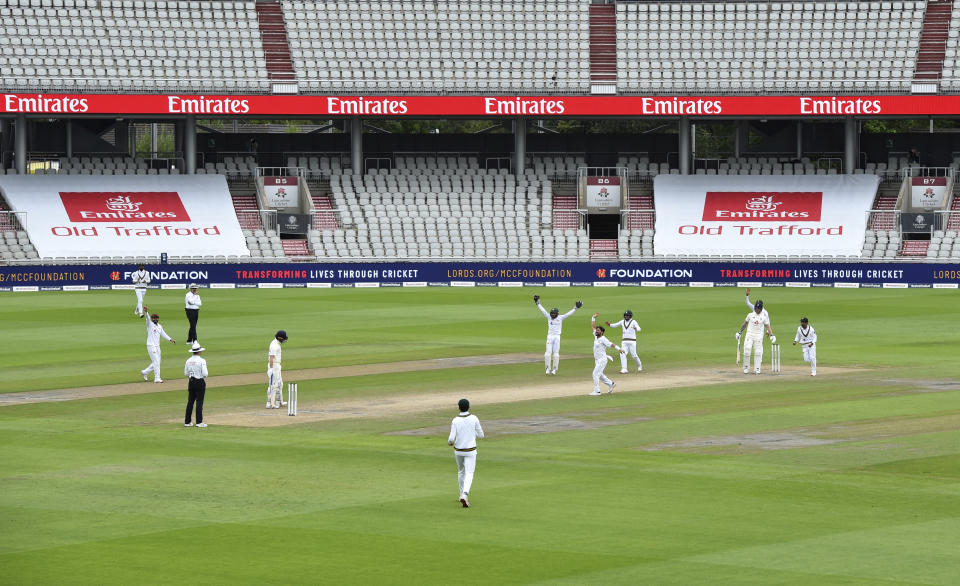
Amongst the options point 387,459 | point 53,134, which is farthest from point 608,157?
point 387,459

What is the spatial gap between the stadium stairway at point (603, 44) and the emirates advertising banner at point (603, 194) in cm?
505

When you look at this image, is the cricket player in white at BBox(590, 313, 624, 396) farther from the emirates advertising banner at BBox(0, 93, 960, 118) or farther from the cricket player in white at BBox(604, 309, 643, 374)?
the emirates advertising banner at BBox(0, 93, 960, 118)

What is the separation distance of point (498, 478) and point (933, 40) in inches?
2348

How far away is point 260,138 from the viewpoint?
75.4 m

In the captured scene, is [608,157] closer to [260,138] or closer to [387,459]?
[260,138]

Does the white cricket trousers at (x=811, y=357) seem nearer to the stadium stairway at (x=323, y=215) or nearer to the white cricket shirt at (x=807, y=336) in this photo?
the white cricket shirt at (x=807, y=336)

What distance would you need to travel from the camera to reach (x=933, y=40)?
73062 mm

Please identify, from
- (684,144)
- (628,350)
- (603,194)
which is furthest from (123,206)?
(628,350)

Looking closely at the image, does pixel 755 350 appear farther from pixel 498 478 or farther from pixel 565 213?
pixel 565 213

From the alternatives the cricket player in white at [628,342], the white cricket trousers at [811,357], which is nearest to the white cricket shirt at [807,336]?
the white cricket trousers at [811,357]

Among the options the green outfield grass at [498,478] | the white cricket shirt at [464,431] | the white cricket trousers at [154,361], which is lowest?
the green outfield grass at [498,478]

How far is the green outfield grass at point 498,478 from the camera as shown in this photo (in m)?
15.6

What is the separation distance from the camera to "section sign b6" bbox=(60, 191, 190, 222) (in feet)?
218

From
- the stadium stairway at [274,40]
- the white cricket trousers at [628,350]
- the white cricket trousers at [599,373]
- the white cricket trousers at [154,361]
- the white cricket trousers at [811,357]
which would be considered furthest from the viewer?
the stadium stairway at [274,40]
